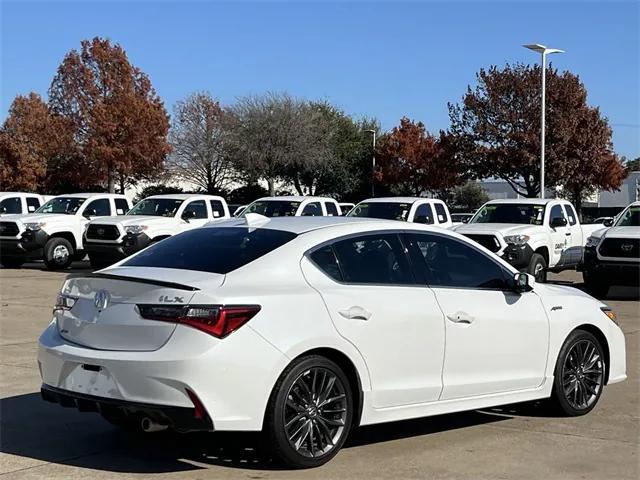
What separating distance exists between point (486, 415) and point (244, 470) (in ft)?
8.37

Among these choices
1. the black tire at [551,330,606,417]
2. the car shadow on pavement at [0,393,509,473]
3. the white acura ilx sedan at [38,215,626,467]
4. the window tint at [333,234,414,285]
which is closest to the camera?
the white acura ilx sedan at [38,215,626,467]

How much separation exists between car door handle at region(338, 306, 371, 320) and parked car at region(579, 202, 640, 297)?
11819mm

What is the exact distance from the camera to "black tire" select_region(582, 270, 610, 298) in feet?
56.4

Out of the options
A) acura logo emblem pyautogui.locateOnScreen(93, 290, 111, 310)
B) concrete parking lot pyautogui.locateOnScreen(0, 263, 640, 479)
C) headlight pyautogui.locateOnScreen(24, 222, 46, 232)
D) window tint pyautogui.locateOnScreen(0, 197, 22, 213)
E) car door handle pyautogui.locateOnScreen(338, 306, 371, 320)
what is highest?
window tint pyautogui.locateOnScreen(0, 197, 22, 213)

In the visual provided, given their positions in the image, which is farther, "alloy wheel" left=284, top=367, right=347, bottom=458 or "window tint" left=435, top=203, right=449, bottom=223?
"window tint" left=435, top=203, right=449, bottom=223

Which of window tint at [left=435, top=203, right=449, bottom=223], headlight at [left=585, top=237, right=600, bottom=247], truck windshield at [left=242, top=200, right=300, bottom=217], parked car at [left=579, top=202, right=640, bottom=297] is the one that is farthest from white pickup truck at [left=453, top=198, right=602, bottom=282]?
truck windshield at [left=242, top=200, right=300, bottom=217]

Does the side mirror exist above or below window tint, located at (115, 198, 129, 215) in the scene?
below

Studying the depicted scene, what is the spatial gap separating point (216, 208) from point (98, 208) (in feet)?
10.6

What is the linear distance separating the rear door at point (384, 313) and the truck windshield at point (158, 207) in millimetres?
16919

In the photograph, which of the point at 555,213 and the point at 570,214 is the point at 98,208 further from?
the point at 570,214

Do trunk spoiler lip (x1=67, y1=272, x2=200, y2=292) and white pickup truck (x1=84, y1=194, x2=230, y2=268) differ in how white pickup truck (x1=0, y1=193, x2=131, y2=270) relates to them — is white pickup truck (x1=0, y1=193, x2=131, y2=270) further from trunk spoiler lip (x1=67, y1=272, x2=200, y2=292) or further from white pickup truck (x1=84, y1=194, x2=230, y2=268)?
trunk spoiler lip (x1=67, y1=272, x2=200, y2=292)

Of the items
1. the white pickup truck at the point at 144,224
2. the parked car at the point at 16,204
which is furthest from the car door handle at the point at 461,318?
the parked car at the point at 16,204

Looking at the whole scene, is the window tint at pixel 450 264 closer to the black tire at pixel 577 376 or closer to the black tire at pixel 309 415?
the black tire at pixel 577 376

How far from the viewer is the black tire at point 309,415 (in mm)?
5480
